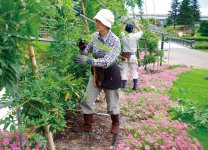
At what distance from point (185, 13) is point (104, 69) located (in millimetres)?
Answer: 65253

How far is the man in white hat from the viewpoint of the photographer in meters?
4.12

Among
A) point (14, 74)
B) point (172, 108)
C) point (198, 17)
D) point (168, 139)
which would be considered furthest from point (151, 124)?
point (198, 17)

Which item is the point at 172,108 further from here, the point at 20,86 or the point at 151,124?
the point at 20,86

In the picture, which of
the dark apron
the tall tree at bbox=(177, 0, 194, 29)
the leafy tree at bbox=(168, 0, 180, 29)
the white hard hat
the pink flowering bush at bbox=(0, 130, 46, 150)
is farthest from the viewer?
the leafy tree at bbox=(168, 0, 180, 29)

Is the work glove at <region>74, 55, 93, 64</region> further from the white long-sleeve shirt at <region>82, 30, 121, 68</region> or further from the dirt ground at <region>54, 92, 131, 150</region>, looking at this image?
the dirt ground at <region>54, 92, 131, 150</region>

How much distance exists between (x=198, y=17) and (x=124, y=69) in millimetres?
68632

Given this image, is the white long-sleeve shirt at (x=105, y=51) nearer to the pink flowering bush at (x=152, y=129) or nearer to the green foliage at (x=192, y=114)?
the pink flowering bush at (x=152, y=129)

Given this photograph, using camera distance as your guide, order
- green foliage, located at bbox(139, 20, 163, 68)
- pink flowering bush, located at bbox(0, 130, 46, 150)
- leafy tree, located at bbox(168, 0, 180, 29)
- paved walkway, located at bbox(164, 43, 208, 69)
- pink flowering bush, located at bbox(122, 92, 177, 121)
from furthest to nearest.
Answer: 1. leafy tree, located at bbox(168, 0, 180, 29)
2. paved walkway, located at bbox(164, 43, 208, 69)
3. green foliage, located at bbox(139, 20, 163, 68)
4. pink flowering bush, located at bbox(122, 92, 177, 121)
5. pink flowering bush, located at bbox(0, 130, 46, 150)

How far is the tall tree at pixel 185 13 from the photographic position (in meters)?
66.0

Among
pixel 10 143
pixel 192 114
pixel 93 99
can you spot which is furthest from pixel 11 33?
pixel 192 114

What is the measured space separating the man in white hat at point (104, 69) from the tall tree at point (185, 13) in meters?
64.2

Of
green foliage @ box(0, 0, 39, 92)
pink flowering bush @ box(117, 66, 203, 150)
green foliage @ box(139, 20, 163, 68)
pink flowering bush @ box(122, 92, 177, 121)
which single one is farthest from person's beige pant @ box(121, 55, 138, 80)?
green foliage @ box(0, 0, 39, 92)

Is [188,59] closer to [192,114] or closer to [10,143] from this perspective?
[192,114]

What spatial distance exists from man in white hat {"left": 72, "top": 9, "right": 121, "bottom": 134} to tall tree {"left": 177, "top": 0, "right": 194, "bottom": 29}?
6417cm
